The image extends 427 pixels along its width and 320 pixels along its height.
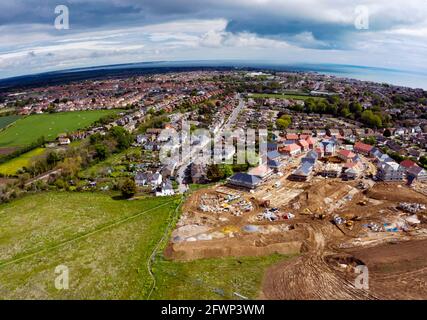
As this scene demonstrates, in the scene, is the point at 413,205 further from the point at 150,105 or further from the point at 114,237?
the point at 150,105

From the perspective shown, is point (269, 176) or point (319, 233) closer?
point (319, 233)

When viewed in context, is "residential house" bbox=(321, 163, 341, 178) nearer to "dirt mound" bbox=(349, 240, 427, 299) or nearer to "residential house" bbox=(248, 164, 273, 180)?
"residential house" bbox=(248, 164, 273, 180)

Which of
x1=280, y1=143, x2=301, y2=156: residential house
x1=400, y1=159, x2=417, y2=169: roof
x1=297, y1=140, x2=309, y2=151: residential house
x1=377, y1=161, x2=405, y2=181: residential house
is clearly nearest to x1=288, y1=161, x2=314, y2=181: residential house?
x1=377, y1=161, x2=405, y2=181: residential house

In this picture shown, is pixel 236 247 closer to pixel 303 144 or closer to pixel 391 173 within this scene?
pixel 391 173

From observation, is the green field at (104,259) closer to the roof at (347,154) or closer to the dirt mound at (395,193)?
the dirt mound at (395,193)

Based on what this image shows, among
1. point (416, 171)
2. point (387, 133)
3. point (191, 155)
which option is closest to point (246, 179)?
point (191, 155)

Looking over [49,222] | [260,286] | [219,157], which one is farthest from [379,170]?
[49,222]
